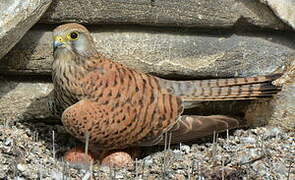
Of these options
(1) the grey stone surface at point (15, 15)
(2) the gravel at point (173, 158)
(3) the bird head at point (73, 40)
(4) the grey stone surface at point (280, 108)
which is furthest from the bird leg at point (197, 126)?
(1) the grey stone surface at point (15, 15)

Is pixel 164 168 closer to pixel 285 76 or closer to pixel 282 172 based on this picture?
pixel 282 172

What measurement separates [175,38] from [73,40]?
34.0 inches

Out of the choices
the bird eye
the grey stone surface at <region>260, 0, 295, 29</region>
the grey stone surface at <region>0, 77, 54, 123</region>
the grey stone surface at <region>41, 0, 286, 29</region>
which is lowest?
the grey stone surface at <region>0, 77, 54, 123</region>

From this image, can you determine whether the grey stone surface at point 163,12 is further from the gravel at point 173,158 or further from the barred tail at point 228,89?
the gravel at point 173,158

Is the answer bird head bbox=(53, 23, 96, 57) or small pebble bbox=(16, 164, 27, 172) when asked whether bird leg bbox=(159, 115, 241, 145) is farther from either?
small pebble bbox=(16, 164, 27, 172)

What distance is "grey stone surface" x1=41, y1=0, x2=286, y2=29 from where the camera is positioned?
4.50m

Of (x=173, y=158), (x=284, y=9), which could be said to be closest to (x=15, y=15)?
(x=173, y=158)

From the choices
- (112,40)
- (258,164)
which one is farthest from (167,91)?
(258,164)

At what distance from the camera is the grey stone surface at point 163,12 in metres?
4.50

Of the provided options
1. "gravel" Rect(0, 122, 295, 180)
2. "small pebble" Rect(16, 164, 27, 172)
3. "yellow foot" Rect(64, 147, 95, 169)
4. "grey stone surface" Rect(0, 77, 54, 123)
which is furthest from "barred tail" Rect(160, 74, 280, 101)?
"small pebble" Rect(16, 164, 27, 172)

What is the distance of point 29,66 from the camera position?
15.6 feet

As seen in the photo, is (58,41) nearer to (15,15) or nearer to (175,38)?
(15,15)

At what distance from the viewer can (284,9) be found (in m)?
4.46

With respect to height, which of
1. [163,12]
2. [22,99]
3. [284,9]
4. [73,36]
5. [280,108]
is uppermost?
[284,9]
